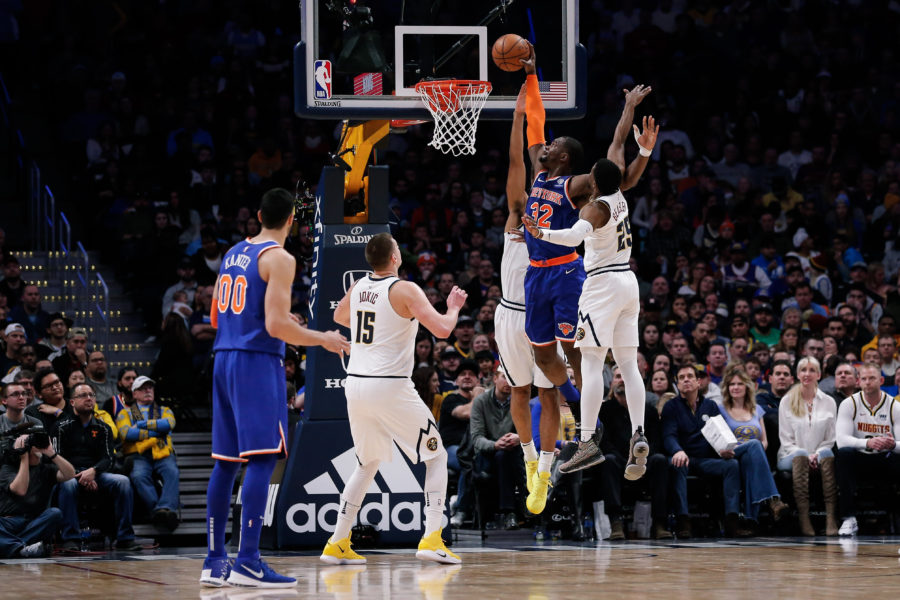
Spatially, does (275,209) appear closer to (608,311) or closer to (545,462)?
(608,311)

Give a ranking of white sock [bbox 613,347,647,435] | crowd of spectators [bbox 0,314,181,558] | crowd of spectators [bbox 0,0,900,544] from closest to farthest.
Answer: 1. white sock [bbox 613,347,647,435]
2. crowd of spectators [bbox 0,314,181,558]
3. crowd of spectators [bbox 0,0,900,544]

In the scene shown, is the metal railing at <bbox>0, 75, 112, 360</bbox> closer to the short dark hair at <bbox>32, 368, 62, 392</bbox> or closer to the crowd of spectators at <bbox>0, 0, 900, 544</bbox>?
the crowd of spectators at <bbox>0, 0, 900, 544</bbox>

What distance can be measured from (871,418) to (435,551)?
17.9ft

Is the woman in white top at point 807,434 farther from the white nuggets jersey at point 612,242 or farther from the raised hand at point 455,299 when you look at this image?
the raised hand at point 455,299

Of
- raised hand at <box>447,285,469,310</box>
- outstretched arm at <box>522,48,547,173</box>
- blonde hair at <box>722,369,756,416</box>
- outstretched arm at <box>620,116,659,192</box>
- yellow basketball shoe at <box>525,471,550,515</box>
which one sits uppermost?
outstretched arm at <box>522,48,547,173</box>

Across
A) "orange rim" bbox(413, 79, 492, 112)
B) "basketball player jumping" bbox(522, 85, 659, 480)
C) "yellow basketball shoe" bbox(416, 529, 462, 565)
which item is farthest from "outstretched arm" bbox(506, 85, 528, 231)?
"yellow basketball shoe" bbox(416, 529, 462, 565)

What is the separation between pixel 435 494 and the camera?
31.2 feet

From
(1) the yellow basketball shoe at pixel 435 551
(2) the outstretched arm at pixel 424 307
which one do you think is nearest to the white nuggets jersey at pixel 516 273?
(2) the outstretched arm at pixel 424 307

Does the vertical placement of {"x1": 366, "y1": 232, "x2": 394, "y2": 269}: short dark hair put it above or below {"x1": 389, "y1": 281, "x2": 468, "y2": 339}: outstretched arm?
above

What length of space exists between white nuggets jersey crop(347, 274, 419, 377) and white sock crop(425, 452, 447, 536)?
0.75 m

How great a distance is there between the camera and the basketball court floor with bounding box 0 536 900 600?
7668 mm

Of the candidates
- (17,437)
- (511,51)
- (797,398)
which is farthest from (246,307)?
(797,398)

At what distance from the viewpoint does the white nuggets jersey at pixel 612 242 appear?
955 cm

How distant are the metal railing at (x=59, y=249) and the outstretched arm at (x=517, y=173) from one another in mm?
6916
